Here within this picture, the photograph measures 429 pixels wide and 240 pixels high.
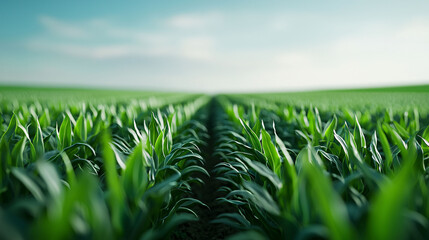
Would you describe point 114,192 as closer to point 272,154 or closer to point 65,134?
point 272,154

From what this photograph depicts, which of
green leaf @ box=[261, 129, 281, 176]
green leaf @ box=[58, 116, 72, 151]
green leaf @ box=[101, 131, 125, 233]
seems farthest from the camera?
green leaf @ box=[58, 116, 72, 151]

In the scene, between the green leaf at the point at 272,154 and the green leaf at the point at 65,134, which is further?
the green leaf at the point at 65,134

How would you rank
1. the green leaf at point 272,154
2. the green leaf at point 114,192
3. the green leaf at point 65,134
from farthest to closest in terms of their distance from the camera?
the green leaf at point 65,134
the green leaf at point 272,154
the green leaf at point 114,192

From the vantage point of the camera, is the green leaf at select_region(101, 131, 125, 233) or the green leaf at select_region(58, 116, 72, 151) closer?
the green leaf at select_region(101, 131, 125, 233)

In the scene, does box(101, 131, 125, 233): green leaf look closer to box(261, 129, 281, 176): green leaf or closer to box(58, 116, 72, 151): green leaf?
box(261, 129, 281, 176): green leaf

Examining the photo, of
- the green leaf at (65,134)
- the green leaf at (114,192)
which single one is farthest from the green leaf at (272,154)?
the green leaf at (65,134)

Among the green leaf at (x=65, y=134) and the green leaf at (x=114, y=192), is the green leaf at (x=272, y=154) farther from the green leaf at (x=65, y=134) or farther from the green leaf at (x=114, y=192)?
the green leaf at (x=65, y=134)

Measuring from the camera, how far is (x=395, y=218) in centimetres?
73

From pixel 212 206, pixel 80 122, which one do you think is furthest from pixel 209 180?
pixel 80 122

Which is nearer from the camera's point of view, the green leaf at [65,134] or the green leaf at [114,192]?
the green leaf at [114,192]

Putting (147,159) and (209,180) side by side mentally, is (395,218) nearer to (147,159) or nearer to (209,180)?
(147,159)

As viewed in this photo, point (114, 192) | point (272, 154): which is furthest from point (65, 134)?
point (272, 154)

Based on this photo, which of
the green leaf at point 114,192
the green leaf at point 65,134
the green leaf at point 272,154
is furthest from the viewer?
the green leaf at point 65,134

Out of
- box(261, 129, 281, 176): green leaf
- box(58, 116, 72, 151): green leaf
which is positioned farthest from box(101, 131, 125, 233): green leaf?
box(58, 116, 72, 151): green leaf
